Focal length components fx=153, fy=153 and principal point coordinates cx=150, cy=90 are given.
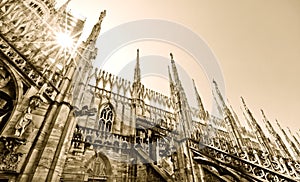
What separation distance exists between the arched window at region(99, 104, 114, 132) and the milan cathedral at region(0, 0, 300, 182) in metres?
0.09

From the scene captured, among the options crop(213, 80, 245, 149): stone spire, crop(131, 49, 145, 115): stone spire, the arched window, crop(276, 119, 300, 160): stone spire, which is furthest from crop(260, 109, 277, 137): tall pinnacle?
the arched window

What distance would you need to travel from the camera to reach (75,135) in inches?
351

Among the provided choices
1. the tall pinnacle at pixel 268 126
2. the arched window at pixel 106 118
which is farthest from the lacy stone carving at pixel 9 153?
the tall pinnacle at pixel 268 126

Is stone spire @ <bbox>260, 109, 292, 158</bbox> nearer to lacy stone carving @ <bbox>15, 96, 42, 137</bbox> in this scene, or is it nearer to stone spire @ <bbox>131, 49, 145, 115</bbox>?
stone spire @ <bbox>131, 49, 145, 115</bbox>

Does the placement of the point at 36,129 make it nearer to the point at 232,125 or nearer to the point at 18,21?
the point at 18,21

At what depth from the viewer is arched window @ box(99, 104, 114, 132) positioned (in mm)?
13383

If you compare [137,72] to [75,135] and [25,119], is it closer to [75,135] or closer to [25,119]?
[75,135]

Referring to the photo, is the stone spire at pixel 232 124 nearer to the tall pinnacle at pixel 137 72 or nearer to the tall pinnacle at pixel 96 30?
the tall pinnacle at pixel 137 72

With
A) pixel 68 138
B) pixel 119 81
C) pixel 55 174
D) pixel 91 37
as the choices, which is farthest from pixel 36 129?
pixel 119 81

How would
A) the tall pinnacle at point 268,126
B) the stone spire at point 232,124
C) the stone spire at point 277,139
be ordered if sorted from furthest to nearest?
the tall pinnacle at point 268,126, the stone spire at point 277,139, the stone spire at point 232,124


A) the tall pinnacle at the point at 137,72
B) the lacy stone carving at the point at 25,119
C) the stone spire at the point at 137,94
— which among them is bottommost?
the lacy stone carving at the point at 25,119

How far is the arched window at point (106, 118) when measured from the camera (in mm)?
13383

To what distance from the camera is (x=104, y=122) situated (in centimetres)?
1367

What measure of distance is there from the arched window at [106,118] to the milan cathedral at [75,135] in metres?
0.09
